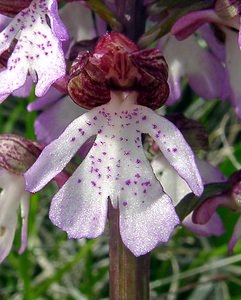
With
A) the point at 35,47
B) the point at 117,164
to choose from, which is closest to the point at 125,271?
the point at 117,164

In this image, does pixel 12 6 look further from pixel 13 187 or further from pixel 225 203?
pixel 225 203

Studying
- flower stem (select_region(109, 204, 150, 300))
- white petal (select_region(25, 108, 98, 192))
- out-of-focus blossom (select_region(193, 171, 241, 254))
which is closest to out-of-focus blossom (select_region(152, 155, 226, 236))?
out-of-focus blossom (select_region(193, 171, 241, 254))

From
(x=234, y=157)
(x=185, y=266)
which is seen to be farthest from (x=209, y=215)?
(x=185, y=266)

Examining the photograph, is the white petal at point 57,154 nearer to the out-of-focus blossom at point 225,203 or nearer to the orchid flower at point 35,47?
the orchid flower at point 35,47

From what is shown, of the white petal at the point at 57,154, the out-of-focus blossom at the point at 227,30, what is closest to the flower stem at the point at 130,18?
the out-of-focus blossom at the point at 227,30

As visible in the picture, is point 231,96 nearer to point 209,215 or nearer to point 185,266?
point 209,215

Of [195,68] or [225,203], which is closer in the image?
[225,203]
